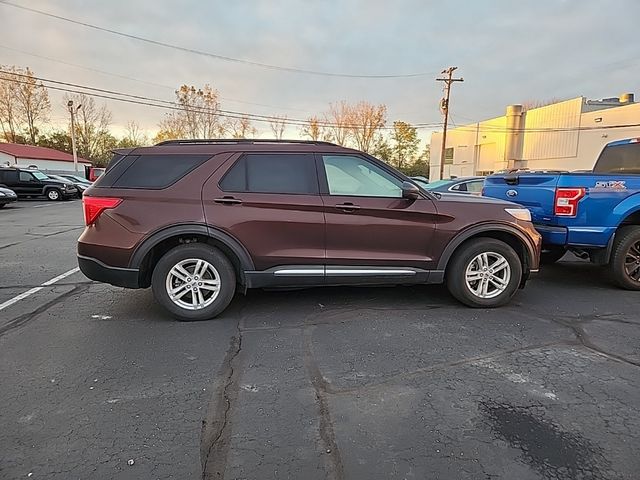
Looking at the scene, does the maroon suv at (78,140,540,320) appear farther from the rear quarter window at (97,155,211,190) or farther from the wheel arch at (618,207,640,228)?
the wheel arch at (618,207,640,228)

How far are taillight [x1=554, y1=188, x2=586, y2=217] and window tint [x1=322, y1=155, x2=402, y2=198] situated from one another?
7.42 ft

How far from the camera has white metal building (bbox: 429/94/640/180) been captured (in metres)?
30.9

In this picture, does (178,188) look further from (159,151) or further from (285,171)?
(285,171)

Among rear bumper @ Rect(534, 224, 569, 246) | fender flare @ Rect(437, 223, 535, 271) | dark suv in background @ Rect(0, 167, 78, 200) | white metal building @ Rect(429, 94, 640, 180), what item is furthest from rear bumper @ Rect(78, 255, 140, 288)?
white metal building @ Rect(429, 94, 640, 180)

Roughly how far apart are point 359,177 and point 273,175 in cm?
94

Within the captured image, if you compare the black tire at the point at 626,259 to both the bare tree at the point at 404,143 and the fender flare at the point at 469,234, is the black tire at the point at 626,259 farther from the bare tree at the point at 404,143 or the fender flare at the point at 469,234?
the bare tree at the point at 404,143

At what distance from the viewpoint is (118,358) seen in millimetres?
3695

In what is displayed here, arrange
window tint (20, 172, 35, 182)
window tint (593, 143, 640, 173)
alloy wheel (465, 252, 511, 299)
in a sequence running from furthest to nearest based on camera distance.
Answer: window tint (20, 172, 35, 182) → window tint (593, 143, 640, 173) → alloy wheel (465, 252, 511, 299)

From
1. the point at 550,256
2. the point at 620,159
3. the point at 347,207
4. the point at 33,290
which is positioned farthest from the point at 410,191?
the point at 33,290

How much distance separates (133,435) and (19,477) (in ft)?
1.87

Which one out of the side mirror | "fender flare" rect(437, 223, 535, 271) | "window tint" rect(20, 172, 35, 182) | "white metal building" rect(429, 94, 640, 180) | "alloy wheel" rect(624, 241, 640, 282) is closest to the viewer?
the side mirror

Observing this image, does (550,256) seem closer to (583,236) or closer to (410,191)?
(583,236)

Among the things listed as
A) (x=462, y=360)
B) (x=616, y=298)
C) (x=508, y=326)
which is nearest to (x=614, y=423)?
(x=462, y=360)

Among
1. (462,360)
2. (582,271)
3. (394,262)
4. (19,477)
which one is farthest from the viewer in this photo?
(582,271)
